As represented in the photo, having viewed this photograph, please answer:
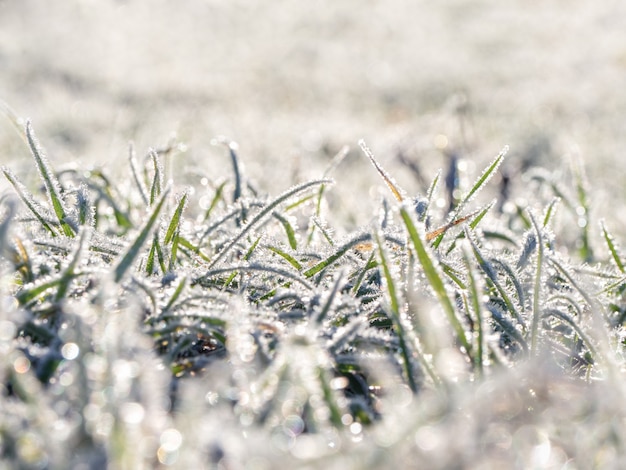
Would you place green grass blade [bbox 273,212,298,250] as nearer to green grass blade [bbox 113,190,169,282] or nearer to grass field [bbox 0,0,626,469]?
grass field [bbox 0,0,626,469]

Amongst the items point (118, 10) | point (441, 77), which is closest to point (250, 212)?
point (441, 77)

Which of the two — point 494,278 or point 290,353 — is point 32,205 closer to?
point 290,353

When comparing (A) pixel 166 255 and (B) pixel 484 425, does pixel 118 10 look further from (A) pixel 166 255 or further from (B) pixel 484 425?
(B) pixel 484 425

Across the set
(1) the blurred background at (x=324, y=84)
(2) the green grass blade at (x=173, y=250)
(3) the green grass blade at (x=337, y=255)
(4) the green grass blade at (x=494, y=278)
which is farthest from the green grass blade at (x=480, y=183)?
(1) the blurred background at (x=324, y=84)

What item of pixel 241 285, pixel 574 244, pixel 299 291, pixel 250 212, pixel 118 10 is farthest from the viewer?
pixel 118 10

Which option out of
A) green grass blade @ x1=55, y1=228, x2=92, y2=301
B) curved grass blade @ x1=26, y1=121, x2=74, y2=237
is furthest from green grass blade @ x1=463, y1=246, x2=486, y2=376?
curved grass blade @ x1=26, y1=121, x2=74, y2=237

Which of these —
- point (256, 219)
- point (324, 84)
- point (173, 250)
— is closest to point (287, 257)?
point (256, 219)
